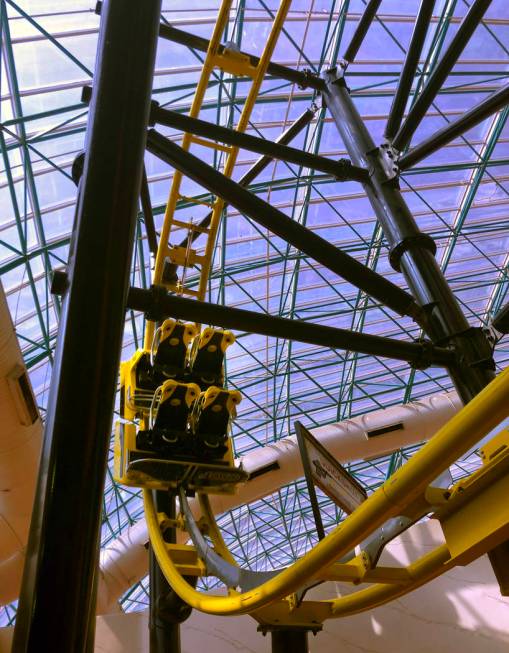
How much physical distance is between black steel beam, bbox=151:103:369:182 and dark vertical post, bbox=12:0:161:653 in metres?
4.14

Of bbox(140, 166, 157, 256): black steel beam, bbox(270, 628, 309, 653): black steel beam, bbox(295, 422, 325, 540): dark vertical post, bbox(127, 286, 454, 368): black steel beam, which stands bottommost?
bbox(270, 628, 309, 653): black steel beam

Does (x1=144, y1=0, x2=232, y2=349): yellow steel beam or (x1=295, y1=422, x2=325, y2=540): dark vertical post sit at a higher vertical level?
(x1=144, y1=0, x2=232, y2=349): yellow steel beam

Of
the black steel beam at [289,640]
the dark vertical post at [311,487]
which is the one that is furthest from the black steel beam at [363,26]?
the black steel beam at [289,640]

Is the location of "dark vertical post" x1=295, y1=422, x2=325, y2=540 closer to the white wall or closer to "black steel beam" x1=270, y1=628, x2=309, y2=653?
"black steel beam" x1=270, y1=628, x2=309, y2=653

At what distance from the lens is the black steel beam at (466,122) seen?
24.8 feet

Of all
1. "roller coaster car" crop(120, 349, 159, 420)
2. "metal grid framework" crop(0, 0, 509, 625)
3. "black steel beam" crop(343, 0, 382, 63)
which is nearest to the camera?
"roller coaster car" crop(120, 349, 159, 420)

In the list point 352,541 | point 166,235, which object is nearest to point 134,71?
point 352,541

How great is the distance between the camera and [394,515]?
10.4 ft

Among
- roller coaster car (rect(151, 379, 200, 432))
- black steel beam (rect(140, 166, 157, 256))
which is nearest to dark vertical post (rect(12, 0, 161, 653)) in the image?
roller coaster car (rect(151, 379, 200, 432))

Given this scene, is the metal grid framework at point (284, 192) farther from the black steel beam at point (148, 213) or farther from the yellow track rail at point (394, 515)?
the yellow track rail at point (394, 515)

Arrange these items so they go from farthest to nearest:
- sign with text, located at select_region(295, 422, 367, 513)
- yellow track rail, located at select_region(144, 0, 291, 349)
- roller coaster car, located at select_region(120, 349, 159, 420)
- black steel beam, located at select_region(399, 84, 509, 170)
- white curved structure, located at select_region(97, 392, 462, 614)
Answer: white curved structure, located at select_region(97, 392, 462, 614), yellow track rail, located at select_region(144, 0, 291, 349), roller coaster car, located at select_region(120, 349, 159, 420), black steel beam, located at select_region(399, 84, 509, 170), sign with text, located at select_region(295, 422, 367, 513)

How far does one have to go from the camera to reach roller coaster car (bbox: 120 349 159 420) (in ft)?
25.4

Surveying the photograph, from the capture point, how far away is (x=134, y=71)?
12.9 ft

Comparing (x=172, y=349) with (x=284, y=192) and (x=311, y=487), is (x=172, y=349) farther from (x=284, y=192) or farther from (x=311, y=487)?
(x=284, y=192)
